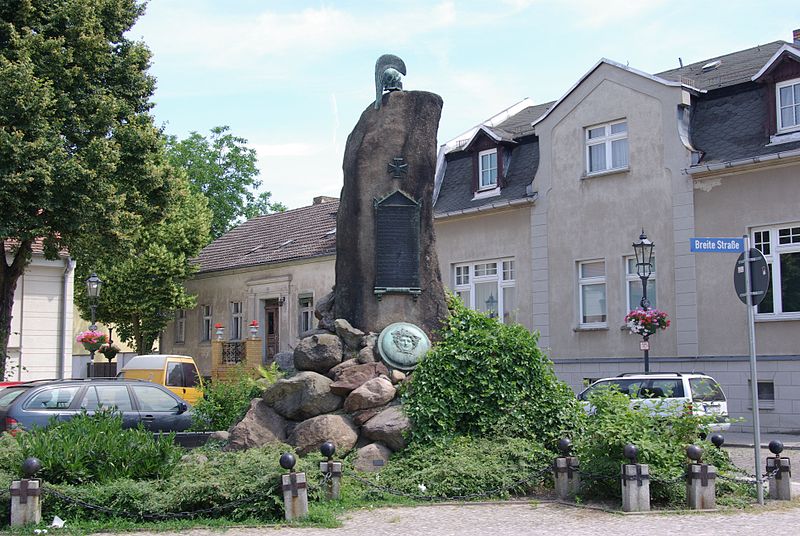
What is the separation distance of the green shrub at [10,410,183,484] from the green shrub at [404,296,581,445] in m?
3.03

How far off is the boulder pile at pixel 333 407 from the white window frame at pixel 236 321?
87.2ft

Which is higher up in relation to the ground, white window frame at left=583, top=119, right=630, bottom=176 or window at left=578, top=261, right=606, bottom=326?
white window frame at left=583, top=119, right=630, bottom=176

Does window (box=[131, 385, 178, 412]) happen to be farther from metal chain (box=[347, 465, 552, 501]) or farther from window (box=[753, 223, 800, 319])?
window (box=[753, 223, 800, 319])

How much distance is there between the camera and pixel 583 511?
9.57 meters

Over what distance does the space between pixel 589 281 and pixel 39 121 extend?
1439cm

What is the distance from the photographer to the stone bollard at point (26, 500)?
858 cm

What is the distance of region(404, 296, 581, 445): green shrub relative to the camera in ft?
37.1

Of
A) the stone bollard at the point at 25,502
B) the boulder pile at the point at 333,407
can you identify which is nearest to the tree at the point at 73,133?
the boulder pile at the point at 333,407

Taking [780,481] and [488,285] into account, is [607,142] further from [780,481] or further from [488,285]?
[780,481]

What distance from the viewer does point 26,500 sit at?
8.62 m

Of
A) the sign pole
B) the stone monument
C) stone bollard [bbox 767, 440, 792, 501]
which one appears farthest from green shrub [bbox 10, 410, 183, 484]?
stone bollard [bbox 767, 440, 792, 501]

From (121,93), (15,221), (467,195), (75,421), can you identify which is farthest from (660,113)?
(75,421)

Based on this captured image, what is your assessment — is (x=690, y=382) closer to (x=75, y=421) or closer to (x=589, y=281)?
(x=589, y=281)

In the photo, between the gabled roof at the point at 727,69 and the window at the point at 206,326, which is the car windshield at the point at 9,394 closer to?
the gabled roof at the point at 727,69
